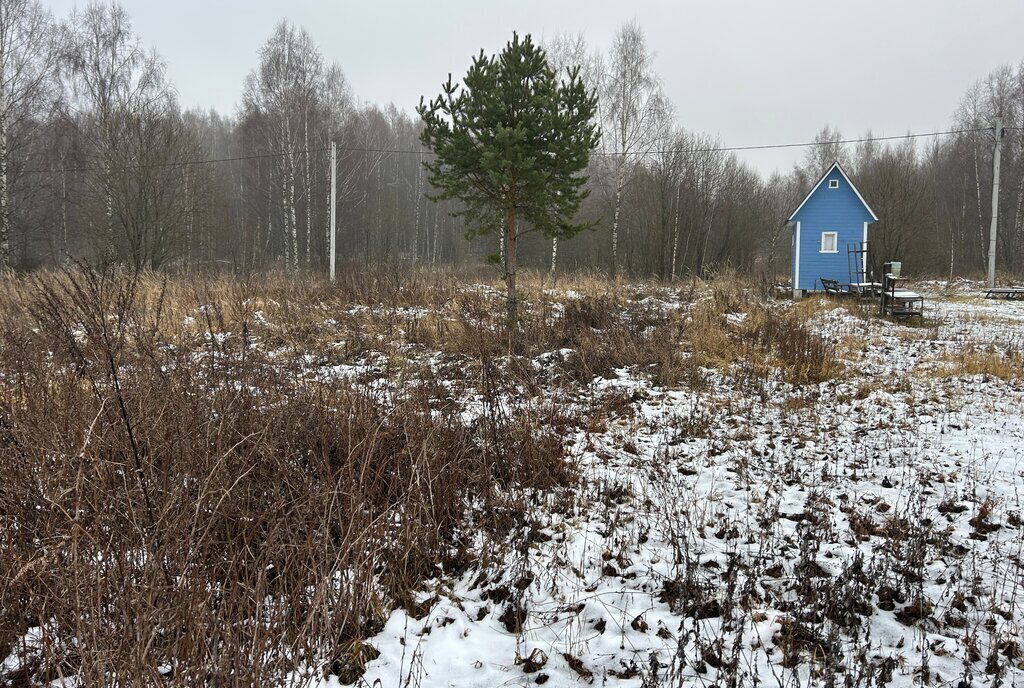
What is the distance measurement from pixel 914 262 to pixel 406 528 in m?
30.2

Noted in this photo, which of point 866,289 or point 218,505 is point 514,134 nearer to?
point 218,505

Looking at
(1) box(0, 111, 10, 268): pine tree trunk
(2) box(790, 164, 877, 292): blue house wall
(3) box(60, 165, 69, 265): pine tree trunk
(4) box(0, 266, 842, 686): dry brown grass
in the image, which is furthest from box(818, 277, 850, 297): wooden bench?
(3) box(60, 165, 69, 265): pine tree trunk

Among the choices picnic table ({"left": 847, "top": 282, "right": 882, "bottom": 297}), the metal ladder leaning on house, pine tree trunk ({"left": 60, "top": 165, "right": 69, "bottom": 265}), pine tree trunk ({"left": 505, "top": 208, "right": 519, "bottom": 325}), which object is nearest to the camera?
pine tree trunk ({"left": 505, "top": 208, "right": 519, "bottom": 325})

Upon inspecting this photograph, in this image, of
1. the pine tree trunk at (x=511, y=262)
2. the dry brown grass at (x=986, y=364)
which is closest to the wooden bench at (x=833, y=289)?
the dry brown grass at (x=986, y=364)

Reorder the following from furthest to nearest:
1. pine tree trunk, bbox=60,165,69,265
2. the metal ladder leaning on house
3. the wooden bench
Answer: pine tree trunk, bbox=60,165,69,265 → the wooden bench → the metal ladder leaning on house

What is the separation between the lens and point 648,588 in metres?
2.98

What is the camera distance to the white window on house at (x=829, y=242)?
19.7 m

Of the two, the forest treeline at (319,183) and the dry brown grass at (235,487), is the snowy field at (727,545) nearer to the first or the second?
the dry brown grass at (235,487)

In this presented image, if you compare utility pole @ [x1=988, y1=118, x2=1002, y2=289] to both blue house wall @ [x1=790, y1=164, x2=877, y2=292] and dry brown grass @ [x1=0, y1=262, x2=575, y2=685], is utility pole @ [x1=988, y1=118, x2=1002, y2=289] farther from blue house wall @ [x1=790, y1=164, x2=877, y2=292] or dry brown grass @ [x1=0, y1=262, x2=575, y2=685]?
dry brown grass @ [x1=0, y1=262, x2=575, y2=685]

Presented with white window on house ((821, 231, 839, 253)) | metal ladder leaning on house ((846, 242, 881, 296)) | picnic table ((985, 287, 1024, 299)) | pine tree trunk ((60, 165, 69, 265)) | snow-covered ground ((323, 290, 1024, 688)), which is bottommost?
snow-covered ground ((323, 290, 1024, 688))

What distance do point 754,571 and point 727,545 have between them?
1.16 ft

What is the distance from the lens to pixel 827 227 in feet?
64.8

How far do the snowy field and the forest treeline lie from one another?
7.21 m

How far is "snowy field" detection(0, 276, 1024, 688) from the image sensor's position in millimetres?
2354
